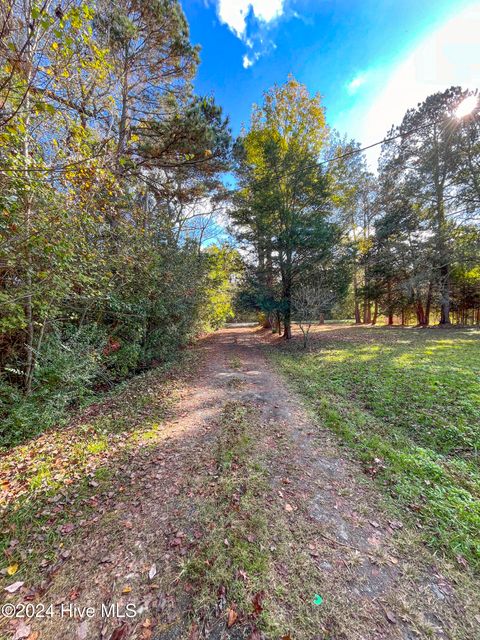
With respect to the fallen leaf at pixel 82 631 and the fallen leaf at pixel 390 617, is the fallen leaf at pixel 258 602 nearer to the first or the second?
the fallen leaf at pixel 390 617

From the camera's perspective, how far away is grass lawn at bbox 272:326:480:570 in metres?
2.31

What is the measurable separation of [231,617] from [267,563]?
17.0 inches

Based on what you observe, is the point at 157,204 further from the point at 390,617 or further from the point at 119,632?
the point at 390,617

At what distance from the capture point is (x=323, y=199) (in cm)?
1084

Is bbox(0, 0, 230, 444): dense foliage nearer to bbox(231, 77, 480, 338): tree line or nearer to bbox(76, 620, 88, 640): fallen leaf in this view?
bbox(76, 620, 88, 640): fallen leaf

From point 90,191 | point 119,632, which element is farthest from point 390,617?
point 90,191

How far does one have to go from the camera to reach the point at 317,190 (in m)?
10.6

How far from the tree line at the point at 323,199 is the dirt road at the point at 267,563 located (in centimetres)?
763

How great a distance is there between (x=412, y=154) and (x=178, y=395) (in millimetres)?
16779

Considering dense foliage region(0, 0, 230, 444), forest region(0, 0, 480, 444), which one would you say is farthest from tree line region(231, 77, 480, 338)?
dense foliage region(0, 0, 230, 444)

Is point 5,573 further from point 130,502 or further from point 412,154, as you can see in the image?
point 412,154

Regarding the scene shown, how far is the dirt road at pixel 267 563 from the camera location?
1540 mm

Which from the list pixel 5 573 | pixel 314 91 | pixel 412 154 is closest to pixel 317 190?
pixel 314 91

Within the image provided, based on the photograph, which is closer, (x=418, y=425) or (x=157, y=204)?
(x=418, y=425)
